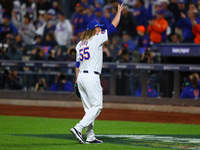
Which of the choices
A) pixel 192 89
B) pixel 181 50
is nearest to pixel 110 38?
pixel 181 50

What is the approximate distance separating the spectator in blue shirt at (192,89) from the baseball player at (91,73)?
714cm

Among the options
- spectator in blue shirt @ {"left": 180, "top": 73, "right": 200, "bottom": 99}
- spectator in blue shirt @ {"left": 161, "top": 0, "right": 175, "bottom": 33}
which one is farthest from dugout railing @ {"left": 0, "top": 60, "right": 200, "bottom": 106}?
spectator in blue shirt @ {"left": 161, "top": 0, "right": 175, "bottom": 33}

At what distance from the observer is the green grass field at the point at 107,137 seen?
6555mm

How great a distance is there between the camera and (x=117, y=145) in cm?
673

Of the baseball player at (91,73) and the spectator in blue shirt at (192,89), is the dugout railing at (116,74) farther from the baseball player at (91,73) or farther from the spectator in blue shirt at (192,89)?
the baseball player at (91,73)

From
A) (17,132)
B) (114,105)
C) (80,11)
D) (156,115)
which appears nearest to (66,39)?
(80,11)

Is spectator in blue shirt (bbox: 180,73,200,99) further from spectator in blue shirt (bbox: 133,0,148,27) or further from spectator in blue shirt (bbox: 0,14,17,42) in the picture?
spectator in blue shirt (bbox: 0,14,17,42)

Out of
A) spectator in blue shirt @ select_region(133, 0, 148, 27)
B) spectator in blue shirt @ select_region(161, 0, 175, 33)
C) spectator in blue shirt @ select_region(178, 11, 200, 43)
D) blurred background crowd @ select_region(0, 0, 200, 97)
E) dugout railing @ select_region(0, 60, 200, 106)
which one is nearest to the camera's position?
dugout railing @ select_region(0, 60, 200, 106)

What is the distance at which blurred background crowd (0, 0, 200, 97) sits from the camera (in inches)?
588

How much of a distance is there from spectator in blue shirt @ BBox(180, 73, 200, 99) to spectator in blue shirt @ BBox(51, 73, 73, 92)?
3.81 metres

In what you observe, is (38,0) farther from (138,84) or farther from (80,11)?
(138,84)

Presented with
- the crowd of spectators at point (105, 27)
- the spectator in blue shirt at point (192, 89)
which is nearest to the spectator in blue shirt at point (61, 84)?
the crowd of spectators at point (105, 27)

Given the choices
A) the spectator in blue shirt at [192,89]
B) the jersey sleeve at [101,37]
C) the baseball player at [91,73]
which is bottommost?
the spectator in blue shirt at [192,89]

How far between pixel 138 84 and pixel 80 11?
15.8ft
